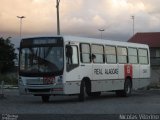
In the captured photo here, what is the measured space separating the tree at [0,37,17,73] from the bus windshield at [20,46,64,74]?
53.5 m

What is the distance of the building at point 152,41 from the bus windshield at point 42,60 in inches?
2432

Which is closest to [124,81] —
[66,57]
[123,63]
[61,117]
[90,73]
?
[123,63]

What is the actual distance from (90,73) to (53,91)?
2.75m

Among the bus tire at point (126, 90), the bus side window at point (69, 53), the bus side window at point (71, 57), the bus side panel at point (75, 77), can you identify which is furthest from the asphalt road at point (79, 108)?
the bus tire at point (126, 90)

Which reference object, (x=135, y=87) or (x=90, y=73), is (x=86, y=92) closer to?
(x=90, y=73)

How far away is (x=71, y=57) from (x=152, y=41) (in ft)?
215

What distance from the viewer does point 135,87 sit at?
31797 millimetres

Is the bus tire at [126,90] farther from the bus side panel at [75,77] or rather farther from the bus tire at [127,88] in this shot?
the bus side panel at [75,77]

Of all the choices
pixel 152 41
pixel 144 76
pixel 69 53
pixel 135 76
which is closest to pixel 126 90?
pixel 135 76

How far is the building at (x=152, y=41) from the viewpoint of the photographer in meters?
87.6

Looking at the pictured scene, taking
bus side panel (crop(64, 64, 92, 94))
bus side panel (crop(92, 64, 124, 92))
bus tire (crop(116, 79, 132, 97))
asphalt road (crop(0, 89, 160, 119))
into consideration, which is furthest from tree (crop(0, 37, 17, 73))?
asphalt road (crop(0, 89, 160, 119))

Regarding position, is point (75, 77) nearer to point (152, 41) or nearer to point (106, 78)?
point (106, 78)

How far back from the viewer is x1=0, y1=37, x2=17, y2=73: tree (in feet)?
265

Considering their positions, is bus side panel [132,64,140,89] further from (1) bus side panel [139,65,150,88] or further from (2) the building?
(2) the building
